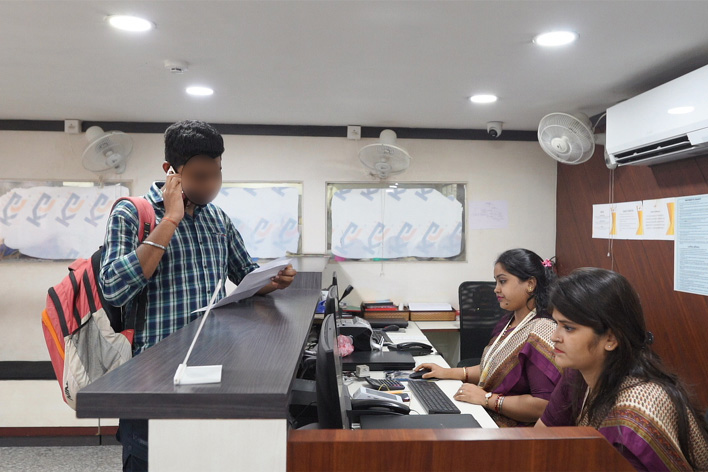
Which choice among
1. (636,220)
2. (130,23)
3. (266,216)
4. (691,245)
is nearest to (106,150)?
(266,216)

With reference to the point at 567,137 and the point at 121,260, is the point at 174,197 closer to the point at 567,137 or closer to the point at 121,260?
the point at 121,260

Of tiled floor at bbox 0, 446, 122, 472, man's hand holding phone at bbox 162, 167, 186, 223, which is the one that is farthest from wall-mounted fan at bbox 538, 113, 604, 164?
tiled floor at bbox 0, 446, 122, 472

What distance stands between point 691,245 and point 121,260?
278 cm

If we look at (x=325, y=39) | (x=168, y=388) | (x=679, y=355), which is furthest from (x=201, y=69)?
(x=679, y=355)

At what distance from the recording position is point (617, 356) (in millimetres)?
1367

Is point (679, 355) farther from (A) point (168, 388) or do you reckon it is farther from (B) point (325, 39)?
(A) point (168, 388)

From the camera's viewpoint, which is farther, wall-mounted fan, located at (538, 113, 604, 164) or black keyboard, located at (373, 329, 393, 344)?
black keyboard, located at (373, 329, 393, 344)

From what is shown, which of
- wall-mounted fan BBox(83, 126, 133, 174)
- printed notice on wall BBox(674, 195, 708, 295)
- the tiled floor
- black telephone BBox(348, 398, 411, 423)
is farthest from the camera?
wall-mounted fan BBox(83, 126, 133, 174)

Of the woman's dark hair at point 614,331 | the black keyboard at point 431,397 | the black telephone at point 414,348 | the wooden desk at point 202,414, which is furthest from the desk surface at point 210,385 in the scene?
the black telephone at point 414,348

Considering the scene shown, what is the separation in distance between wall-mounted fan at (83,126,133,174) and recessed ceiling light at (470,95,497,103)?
8.02 ft

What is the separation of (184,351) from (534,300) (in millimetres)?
1817

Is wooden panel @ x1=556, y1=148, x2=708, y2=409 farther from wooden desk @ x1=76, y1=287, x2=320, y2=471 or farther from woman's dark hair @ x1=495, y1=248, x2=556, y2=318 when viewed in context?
wooden desk @ x1=76, y1=287, x2=320, y2=471

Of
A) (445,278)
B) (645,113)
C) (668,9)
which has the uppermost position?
(668,9)

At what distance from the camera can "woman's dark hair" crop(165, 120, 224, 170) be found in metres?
1.33
